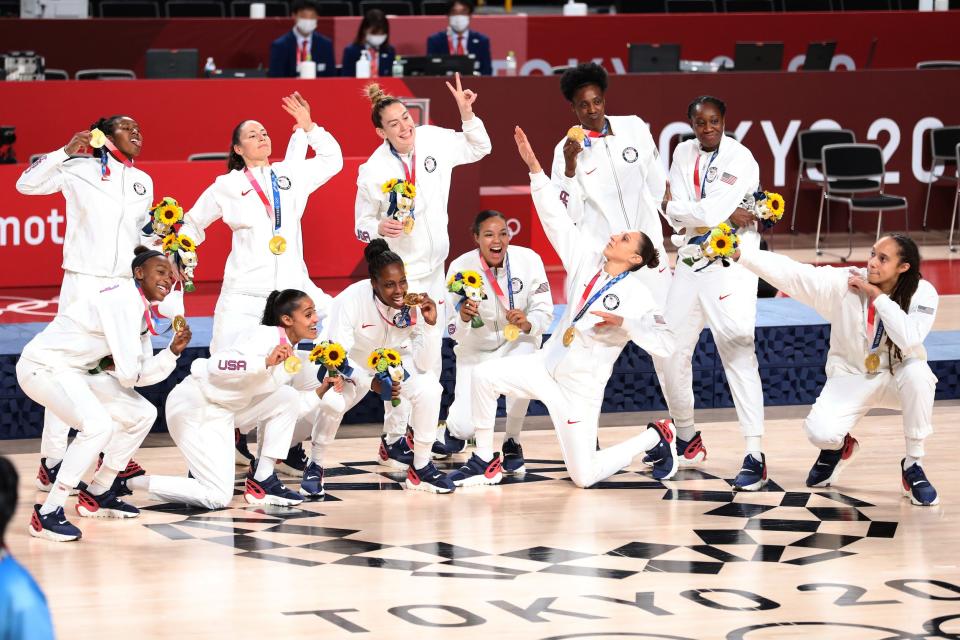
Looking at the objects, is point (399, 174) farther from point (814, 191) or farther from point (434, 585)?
point (814, 191)

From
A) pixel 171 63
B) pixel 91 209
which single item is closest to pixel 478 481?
pixel 91 209

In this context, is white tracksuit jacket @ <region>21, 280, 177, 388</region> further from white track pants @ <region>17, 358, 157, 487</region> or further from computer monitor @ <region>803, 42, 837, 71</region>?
computer monitor @ <region>803, 42, 837, 71</region>

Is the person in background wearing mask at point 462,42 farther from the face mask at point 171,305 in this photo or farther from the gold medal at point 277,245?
the face mask at point 171,305

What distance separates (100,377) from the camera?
723 cm

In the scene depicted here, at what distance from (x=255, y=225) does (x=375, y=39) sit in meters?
7.30

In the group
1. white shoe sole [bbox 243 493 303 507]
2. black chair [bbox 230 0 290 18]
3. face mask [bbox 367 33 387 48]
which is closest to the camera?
white shoe sole [bbox 243 493 303 507]

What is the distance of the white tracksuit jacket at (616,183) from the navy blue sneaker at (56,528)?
10.8 feet

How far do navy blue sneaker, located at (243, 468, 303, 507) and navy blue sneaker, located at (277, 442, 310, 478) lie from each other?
64 centimetres

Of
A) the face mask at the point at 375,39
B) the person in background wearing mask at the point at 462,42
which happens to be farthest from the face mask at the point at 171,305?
the person in background wearing mask at the point at 462,42

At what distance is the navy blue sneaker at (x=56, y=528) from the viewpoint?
22.5 feet

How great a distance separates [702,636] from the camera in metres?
5.58

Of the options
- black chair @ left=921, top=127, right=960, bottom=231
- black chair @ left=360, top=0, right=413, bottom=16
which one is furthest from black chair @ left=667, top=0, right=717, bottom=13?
black chair @ left=921, top=127, right=960, bottom=231

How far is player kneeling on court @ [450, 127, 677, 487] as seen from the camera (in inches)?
305

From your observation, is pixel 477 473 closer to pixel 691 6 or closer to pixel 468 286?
pixel 468 286
